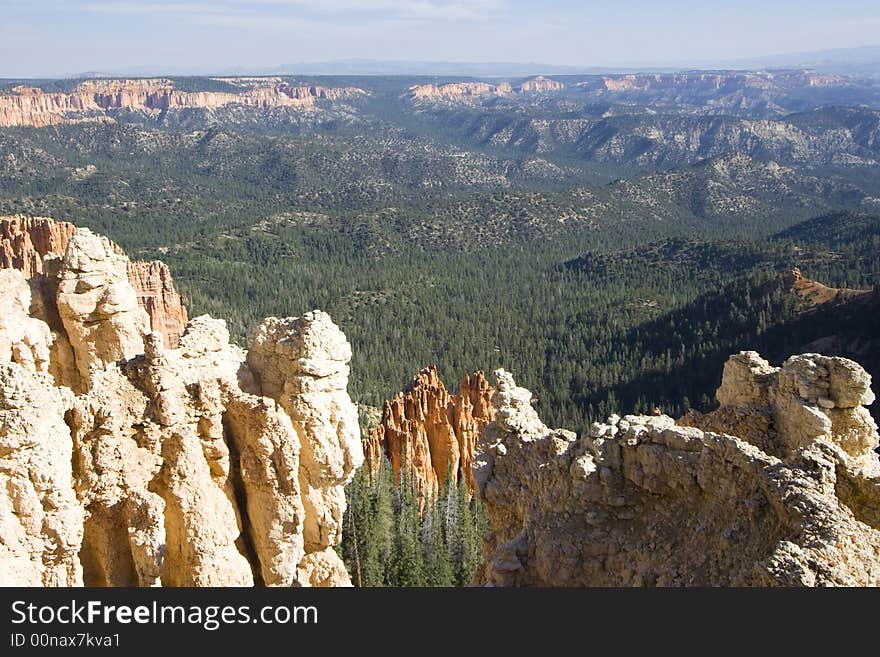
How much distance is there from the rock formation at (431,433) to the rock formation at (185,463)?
27.1 metres

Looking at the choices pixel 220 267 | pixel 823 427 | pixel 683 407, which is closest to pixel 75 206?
pixel 220 267

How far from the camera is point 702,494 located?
12648 millimetres

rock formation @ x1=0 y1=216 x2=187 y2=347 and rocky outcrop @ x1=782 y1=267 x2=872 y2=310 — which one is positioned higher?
rock formation @ x1=0 y1=216 x2=187 y2=347

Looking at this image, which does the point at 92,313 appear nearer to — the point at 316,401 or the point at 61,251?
the point at 316,401

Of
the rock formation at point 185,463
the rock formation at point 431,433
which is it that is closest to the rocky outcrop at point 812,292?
the rock formation at point 431,433

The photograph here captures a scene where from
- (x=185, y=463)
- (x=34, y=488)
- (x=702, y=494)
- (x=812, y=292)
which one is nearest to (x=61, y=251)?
(x=185, y=463)

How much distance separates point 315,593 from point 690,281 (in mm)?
111638

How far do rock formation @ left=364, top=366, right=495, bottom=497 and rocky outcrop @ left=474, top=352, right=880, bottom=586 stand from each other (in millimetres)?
26162

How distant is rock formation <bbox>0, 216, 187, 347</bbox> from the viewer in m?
41.7

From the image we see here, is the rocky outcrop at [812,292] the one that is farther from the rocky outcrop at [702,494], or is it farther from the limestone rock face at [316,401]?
the limestone rock face at [316,401]

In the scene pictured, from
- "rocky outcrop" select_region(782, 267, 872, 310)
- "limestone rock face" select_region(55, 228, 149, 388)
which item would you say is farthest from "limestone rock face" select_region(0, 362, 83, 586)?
"rocky outcrop" select_region(782, 267, 872, 310)

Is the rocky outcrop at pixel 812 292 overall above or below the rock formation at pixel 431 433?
above

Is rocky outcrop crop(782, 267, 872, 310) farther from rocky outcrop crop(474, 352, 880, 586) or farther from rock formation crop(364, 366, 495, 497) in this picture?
rocky outcrop crop(474, 352, 880, 586)

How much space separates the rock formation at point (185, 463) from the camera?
1137 cm
